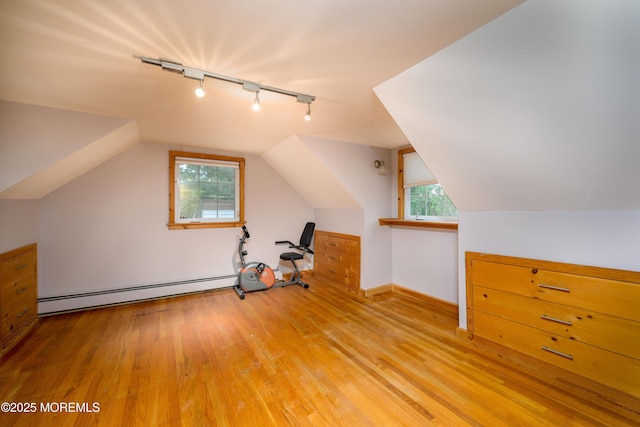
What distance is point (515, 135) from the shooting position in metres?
1.62

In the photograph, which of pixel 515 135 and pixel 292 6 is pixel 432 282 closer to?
pixel 515 135

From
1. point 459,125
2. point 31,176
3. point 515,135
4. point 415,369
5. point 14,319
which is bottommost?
point 415,369

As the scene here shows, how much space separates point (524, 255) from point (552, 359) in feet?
2.64

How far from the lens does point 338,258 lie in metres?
4.12

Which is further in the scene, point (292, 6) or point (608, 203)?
point (608, 203)

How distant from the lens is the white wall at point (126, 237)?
3.03 meters

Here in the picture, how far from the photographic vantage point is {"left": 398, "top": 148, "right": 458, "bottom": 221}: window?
329 centimetres

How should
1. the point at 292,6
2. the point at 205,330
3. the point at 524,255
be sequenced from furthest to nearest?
the point at 205,330, the point at 524,255, the point at 292,6

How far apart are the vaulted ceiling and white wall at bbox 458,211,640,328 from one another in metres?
1.52

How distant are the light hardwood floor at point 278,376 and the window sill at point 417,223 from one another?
1.08 m

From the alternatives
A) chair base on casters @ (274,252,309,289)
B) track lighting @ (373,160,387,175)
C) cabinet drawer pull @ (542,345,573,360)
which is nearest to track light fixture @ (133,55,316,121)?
track lighting @ (373,160,387,175)

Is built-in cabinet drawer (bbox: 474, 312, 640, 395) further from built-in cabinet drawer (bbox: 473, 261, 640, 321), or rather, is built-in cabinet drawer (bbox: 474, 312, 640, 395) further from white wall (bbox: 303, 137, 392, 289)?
white wall (bbox: 303, 137, 392, 289)

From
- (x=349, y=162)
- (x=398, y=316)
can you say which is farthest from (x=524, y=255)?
(x=349, y=162)

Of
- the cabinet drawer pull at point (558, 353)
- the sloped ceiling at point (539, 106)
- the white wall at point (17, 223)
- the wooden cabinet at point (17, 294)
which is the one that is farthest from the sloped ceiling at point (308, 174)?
the wooden cabinet at point (17, 294)
